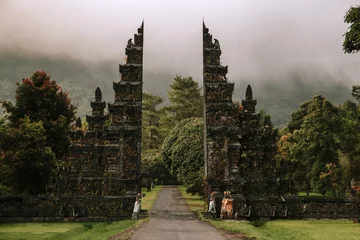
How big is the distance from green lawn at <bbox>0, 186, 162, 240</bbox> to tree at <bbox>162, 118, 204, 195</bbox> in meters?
13.1

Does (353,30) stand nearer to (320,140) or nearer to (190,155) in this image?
(190,155)

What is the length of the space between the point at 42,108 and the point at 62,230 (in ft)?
68.2

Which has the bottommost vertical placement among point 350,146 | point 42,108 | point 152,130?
point 350,146

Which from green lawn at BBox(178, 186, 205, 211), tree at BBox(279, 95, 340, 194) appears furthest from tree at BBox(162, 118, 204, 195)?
tree at BBox(279, 95, 340, 194)

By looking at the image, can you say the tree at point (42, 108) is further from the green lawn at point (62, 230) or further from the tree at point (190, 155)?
the green lawn at point (62, 230)

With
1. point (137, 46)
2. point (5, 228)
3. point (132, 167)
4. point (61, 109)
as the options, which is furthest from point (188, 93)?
point (5, 228)

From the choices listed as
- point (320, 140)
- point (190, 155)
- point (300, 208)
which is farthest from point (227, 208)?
point (320, 140)

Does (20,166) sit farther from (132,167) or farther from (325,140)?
(325,140)

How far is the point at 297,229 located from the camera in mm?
15375

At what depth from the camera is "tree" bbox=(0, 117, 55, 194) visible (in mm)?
25734

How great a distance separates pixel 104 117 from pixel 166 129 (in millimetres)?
28653

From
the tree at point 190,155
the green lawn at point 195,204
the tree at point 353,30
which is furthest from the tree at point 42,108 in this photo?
the tree at point 353,30

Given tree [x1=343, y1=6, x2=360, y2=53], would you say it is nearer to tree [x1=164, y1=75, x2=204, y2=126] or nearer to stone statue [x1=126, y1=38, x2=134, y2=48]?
stone statue [x1=126, y1=38, x2=134, y2=48]

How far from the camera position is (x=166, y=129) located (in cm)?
6181
